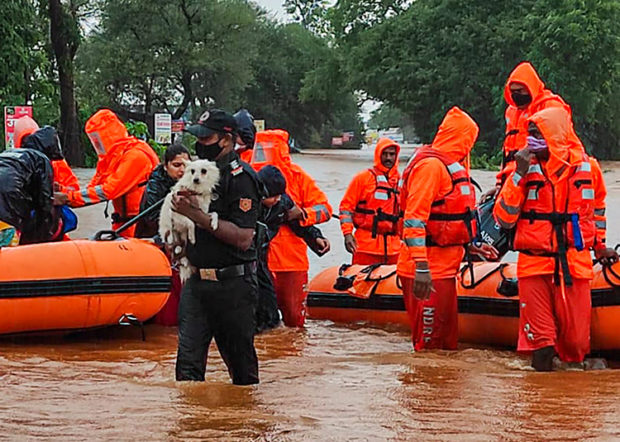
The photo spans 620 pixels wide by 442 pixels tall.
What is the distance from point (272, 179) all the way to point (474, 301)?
162 centimetres

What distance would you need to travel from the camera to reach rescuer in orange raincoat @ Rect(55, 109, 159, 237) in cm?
834

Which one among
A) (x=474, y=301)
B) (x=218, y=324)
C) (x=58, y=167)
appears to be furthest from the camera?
(x=58, y=167)

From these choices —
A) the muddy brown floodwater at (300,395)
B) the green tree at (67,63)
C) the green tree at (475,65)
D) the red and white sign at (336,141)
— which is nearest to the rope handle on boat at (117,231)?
the muddy brown floodwater at (300,395)

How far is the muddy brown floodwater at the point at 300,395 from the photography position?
13.9 ft

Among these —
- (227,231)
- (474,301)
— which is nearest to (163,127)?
(474,301)

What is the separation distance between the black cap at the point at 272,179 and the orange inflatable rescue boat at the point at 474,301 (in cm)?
141

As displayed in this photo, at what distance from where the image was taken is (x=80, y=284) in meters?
7.20

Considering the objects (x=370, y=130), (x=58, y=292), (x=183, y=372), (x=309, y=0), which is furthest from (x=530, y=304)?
(x=370, y=130)

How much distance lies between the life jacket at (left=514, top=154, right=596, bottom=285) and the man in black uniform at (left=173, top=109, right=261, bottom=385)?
67.2 inches

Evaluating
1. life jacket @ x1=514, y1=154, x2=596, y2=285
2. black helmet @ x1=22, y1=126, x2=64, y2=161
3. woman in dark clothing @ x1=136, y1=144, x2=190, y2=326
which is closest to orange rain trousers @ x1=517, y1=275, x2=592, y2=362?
life jacket @ x1=514, y1=154, x2=596, y2=285

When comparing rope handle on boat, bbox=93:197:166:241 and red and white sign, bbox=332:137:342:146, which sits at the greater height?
red and white sign, bbox=332:137:342:146

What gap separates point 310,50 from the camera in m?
57.1

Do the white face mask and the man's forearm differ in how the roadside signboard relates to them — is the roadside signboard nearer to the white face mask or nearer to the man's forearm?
the white face mask

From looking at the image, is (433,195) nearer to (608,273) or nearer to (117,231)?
(608,273)
